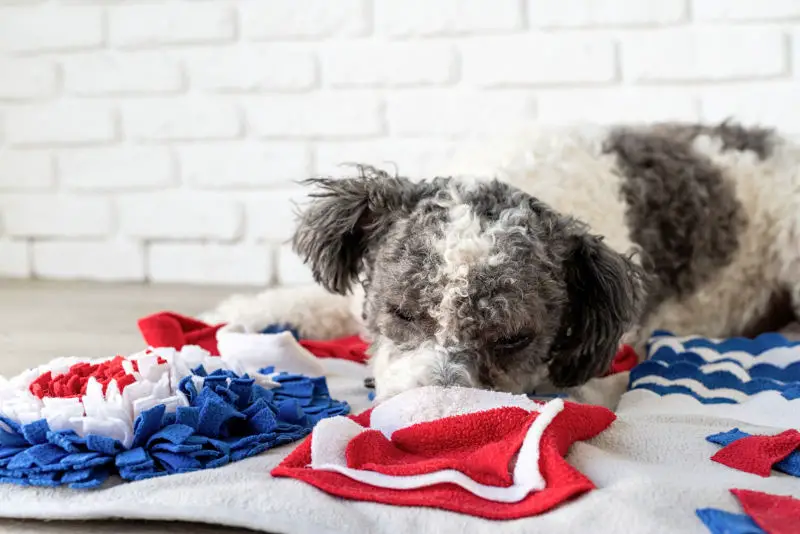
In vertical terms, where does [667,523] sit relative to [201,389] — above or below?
below

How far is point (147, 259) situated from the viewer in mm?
4602

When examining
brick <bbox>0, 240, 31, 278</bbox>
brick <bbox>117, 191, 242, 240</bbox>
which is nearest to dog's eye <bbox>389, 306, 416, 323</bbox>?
brick <bbox>117, 191, 242, 240</bbox>

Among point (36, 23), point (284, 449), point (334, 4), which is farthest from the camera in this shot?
point (36, 23)

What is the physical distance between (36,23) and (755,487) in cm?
401

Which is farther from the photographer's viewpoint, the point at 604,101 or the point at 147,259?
the point at 147,259

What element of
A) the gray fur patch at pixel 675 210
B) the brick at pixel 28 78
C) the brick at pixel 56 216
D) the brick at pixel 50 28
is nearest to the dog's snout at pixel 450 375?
the gray fur patch at pixel 675 210

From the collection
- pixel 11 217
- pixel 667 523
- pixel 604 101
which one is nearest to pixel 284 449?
pixel 667 523

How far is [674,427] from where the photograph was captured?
195 cm

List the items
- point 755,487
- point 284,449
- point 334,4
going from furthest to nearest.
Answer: point 334,4 → point 284,449 → point 755,487

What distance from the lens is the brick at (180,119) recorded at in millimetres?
4367

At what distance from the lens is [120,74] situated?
4.48 m

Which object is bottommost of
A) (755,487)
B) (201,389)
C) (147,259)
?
(755,487)

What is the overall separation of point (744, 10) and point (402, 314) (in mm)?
2457

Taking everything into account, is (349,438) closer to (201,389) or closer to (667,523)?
(201,389)
